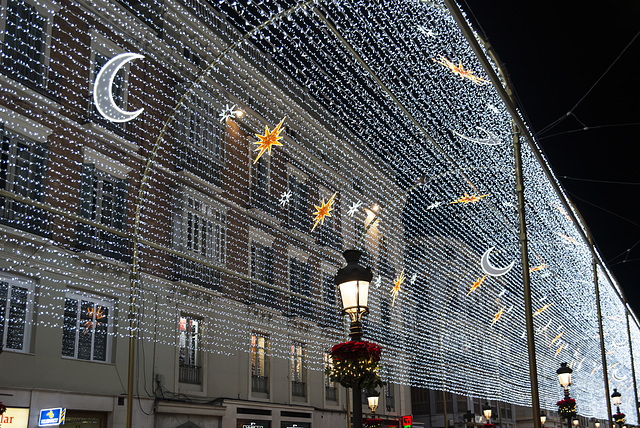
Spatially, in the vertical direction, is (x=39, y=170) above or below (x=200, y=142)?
below

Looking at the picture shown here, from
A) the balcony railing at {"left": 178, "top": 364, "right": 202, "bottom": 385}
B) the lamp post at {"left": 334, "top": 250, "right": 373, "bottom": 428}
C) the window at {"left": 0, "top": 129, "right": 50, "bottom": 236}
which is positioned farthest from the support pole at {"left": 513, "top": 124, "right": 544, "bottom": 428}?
the balcony railing at {"left": 178, "top": 364, "right": 202, "bottom": 385}

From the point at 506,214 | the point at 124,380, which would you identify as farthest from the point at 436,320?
the point at 124,380

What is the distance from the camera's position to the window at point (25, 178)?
14.4 meters

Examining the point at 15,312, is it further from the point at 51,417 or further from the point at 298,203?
the point at 298,203

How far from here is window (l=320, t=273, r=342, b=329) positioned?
2548 cm

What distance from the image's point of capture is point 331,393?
1104 inches

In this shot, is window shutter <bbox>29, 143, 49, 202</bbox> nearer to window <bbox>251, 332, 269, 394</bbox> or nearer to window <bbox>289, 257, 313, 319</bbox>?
window <bbox>251, 332, 269, 394</bbox>

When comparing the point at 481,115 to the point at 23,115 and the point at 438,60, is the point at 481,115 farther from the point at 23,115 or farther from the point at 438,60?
the point at 23,115

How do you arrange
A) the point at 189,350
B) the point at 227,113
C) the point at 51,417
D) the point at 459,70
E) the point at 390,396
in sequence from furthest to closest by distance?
1. the point at 390,396
2. the point at 227,113
3. the point at 189,350
4. the point at 51,417
5. the point at 459,70

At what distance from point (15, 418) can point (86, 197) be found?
17.4 ft

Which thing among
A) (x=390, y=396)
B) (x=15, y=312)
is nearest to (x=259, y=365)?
(x=15, y=312)

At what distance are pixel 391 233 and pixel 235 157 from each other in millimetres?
10163

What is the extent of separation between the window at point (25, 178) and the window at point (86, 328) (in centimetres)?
214

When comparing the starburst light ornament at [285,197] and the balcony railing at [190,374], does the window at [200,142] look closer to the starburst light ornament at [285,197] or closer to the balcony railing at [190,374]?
the starburst light ornament at [285,197]
